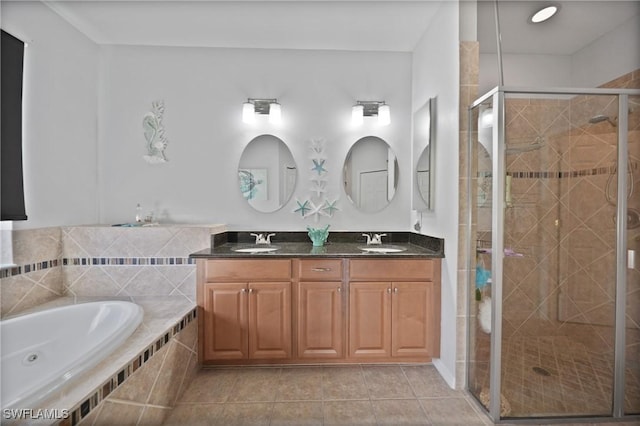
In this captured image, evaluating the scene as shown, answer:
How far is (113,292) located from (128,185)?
38.2 inches

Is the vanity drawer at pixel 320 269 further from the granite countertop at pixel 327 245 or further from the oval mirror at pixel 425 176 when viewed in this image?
the oval mirror at pixel 425 176

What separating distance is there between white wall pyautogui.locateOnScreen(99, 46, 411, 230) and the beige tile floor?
1248 mm

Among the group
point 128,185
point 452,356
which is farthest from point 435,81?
point 128,185

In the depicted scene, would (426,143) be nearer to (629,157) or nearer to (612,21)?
(629,157)

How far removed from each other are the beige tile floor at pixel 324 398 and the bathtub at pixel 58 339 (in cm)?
63

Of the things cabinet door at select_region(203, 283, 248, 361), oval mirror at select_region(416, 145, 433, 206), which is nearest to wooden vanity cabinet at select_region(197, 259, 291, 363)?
cabinet door at select_region(203, 283, 248, 361)

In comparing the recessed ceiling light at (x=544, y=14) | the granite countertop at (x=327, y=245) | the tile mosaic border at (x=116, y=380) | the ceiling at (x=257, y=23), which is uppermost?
the ceiling at (x=257, y=23)

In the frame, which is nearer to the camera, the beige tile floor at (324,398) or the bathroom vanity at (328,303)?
the beige tile floor at (324,398)

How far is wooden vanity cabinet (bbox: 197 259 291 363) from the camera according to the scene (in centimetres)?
239

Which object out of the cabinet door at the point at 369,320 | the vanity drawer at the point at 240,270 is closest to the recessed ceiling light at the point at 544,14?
the cabinet door at the point at 369,320

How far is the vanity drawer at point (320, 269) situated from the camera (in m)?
2.43

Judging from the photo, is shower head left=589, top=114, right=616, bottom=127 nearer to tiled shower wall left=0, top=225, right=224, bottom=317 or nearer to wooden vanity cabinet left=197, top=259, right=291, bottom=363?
wooden vanity cabinet left=197, top=259, right=291, bottom=363

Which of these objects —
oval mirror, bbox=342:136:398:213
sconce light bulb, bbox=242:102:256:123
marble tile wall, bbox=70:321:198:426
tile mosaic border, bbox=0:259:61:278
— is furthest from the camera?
oval mirror, bbox=342:136:398:213

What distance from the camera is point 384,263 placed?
2.42 m
